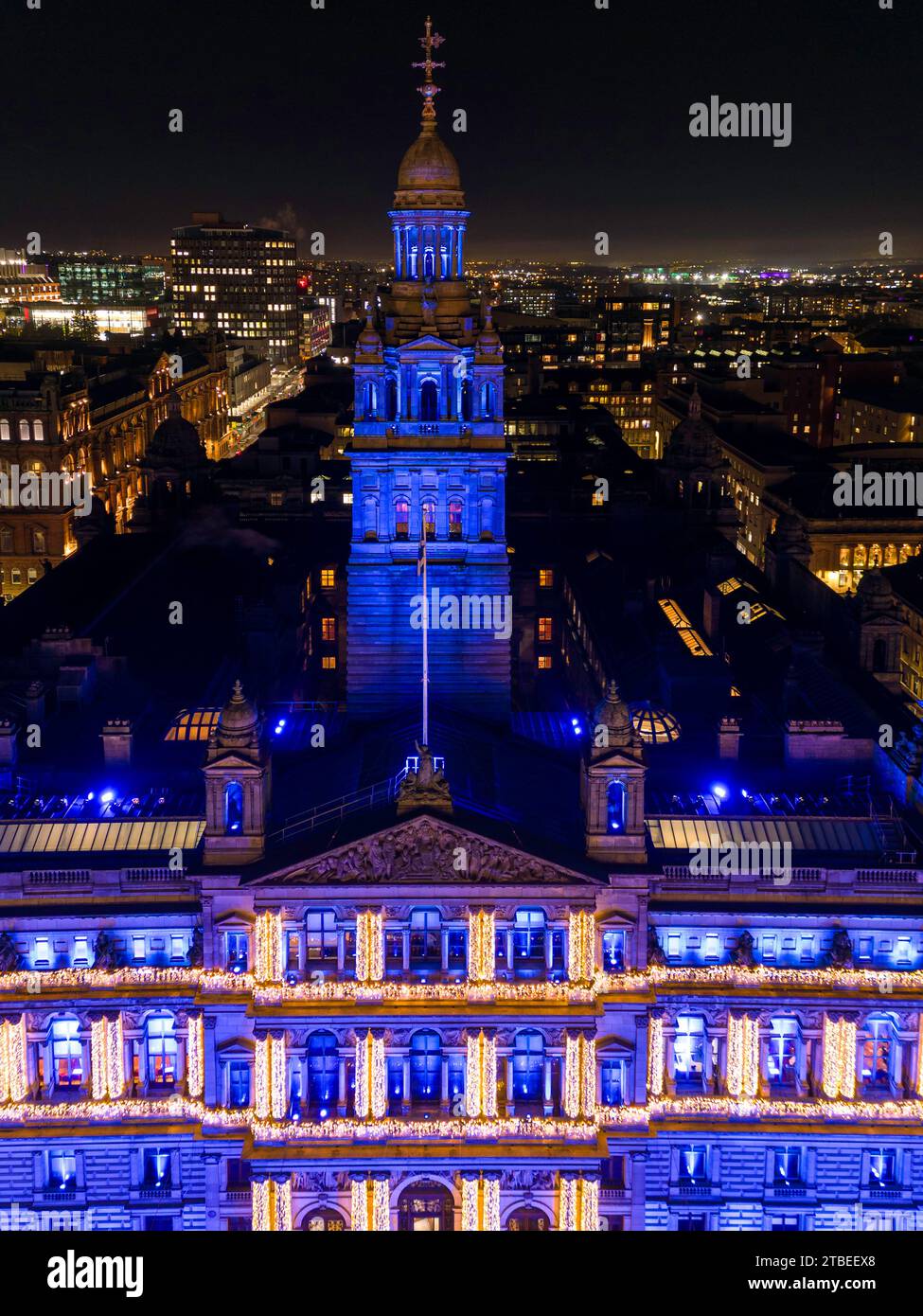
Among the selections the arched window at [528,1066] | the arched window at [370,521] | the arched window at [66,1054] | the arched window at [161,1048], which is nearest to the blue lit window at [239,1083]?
the arched window at [161,1048]

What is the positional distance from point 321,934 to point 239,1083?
6578 millimetres

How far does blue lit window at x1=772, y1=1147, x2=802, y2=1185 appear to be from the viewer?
2250 inches

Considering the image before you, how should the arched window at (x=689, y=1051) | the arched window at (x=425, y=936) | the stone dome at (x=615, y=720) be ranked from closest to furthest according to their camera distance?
the stone dome at (x=615, y=720), the arched window at (x=425, y=936), the arched window at (x=689, y=1051)

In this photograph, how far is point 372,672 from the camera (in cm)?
7725

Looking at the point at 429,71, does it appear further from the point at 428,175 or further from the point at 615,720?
the point at 615,720

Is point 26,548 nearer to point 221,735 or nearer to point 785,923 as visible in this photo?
point 221,735

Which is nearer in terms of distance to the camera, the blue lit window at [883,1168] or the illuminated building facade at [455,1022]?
the illuminated building facade at [455,1022]

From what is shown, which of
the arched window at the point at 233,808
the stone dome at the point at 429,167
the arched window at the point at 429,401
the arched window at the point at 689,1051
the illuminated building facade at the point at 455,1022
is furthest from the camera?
the arched window at the point at 429,401

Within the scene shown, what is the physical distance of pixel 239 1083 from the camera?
57.2 meters

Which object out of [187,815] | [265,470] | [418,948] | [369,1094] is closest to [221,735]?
[187,815]

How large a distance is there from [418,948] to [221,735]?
11302mm

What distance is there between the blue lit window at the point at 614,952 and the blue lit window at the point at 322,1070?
36.2 ft

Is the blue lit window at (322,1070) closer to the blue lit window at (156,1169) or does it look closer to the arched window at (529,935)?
the blue lit window at (156,1169)

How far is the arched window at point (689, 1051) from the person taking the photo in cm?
5756
